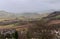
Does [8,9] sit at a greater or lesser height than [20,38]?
greater

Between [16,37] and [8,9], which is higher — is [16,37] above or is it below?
below

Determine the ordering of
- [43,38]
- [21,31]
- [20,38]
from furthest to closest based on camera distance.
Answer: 1. [21,31]
2. [20,38]
3. [43,38]

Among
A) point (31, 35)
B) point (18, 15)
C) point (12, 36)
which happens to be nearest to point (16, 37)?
point (12, 36)

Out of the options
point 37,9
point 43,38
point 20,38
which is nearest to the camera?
point 43,38

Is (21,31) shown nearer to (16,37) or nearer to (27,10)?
(16,37)

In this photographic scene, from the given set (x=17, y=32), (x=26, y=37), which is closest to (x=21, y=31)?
(x=17, y=32)

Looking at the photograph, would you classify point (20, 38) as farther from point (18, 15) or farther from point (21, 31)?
point (18, 15)

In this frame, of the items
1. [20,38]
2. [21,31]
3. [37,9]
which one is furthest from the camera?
[37,9]

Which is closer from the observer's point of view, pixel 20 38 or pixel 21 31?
pixel 20 38

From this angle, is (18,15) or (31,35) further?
(18,15)
